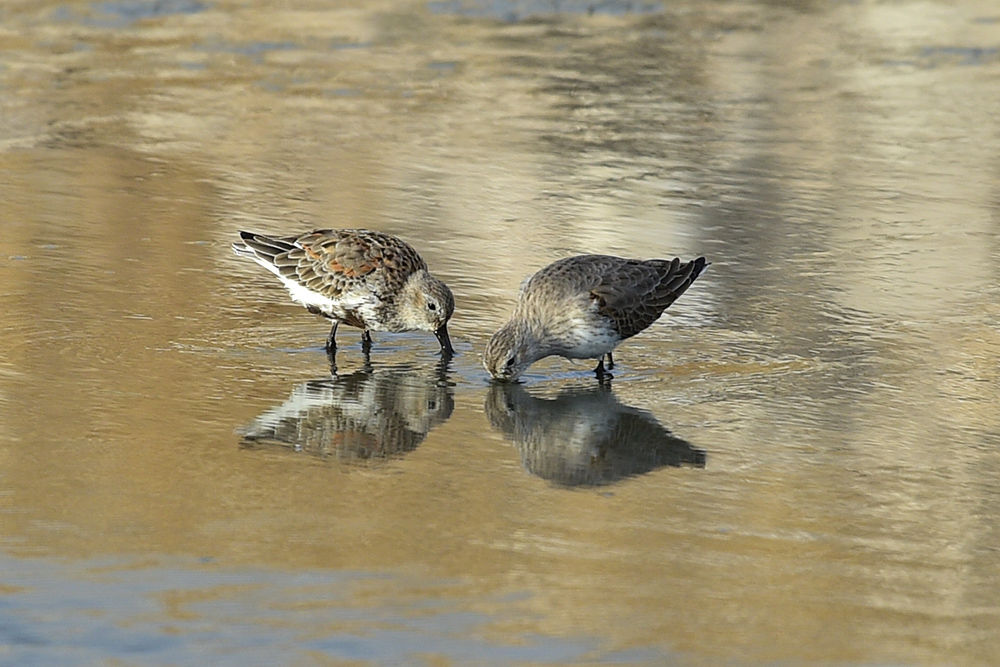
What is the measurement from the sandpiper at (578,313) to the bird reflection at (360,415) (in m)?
0.41

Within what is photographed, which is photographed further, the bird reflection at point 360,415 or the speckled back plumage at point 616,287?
the speckled back plumage at point 616,287

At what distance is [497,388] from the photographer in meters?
8.61

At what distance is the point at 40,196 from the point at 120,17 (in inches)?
337

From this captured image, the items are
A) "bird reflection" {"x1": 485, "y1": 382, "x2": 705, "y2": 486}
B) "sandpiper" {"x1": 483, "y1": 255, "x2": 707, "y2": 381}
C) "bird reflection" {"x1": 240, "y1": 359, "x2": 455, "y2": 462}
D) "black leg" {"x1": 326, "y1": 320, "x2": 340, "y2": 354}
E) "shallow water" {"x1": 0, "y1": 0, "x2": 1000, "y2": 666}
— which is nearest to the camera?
"shallow water" {"x1": 0, "y1": 0, "x2": 1000, "y2": 666}

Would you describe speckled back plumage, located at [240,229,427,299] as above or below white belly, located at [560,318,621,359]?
above

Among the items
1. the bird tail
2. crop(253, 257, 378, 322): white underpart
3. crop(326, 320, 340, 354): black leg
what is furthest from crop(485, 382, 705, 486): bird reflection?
the bird tail

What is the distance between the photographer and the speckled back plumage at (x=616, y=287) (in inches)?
346

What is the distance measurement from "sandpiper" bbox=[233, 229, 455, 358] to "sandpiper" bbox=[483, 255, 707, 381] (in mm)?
519

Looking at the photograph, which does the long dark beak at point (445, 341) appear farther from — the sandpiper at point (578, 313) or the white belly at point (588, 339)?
the white belly at point (588, 339)

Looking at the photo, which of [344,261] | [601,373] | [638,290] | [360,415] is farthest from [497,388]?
[344,261]

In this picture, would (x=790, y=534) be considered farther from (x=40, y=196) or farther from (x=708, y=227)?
(x=40, y=196)

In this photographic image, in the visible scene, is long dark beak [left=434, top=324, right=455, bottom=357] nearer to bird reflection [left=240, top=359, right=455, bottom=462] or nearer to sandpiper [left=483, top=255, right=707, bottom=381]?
bird reflection [left=240, top=359, right=455, bottom=462]

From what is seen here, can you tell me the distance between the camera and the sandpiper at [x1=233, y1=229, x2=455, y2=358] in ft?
29.8

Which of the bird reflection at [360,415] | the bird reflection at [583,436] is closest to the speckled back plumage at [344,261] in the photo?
the bird reflection at [360,415]
